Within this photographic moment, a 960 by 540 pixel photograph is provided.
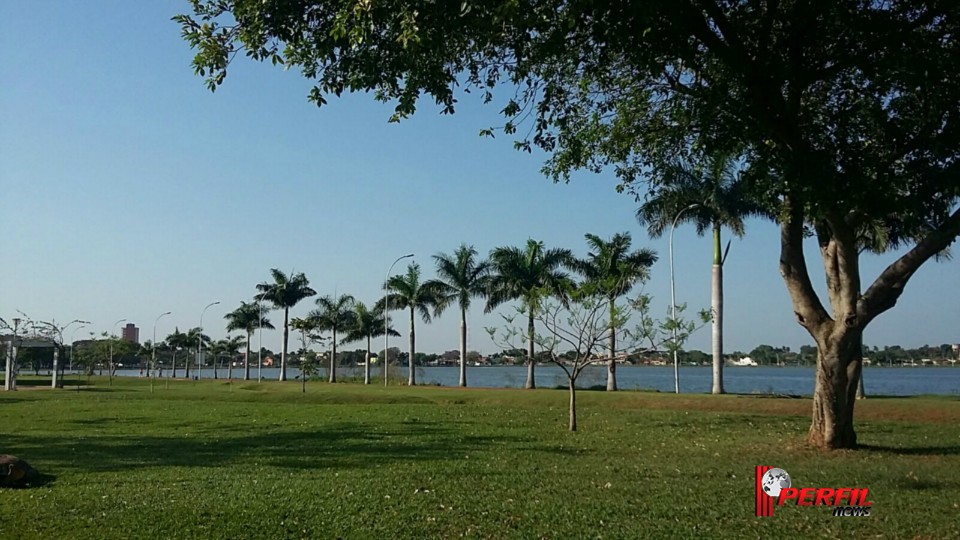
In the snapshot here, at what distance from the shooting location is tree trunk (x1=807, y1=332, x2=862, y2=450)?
16.3m

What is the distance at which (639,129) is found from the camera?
666 inches

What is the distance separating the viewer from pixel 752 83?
12930 millimetres

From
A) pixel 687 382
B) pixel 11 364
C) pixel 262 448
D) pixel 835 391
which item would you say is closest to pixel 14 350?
pixel 11 364

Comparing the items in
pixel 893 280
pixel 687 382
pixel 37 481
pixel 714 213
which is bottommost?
pixel 687 382

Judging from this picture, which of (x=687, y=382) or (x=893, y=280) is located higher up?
(x=893, y=280)

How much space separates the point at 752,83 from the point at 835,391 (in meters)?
7.36

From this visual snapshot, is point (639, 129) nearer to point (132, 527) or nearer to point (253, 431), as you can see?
point (132, 527)

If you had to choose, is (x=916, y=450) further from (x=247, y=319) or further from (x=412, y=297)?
(x=247, y=319)

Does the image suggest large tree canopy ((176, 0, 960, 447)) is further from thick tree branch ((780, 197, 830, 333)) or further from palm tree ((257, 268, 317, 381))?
palm tree ((257, 268, 317, 381))

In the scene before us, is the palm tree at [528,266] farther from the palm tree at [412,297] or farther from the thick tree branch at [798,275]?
the thick tree branch at [798,275]

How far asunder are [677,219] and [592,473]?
2925 centimetres
